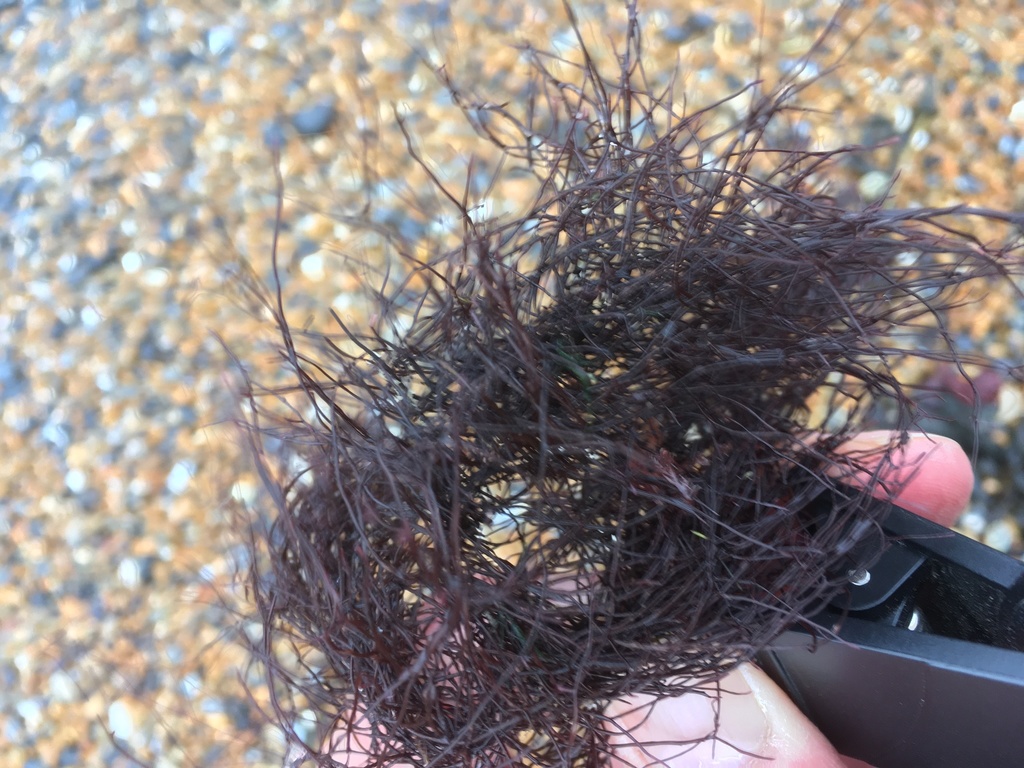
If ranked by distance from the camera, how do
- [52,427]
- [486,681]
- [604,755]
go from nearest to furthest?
[486,681], [604,755], [52,427]

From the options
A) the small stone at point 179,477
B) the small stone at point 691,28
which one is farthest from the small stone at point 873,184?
the small stone at point 179,477

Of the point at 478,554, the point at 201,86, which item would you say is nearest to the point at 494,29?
the point at 201,86

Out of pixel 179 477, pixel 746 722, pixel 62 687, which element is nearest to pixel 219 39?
pixel 179 477

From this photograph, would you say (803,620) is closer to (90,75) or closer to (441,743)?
(441,743)

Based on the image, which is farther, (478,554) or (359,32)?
(359,32)

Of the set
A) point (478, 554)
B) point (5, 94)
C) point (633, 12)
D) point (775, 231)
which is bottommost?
point (478, 554)

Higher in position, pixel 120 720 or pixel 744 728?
pixel 120 720

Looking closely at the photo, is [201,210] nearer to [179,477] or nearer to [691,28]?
[179,477]

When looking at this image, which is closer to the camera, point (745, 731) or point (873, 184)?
point (745, 731)
